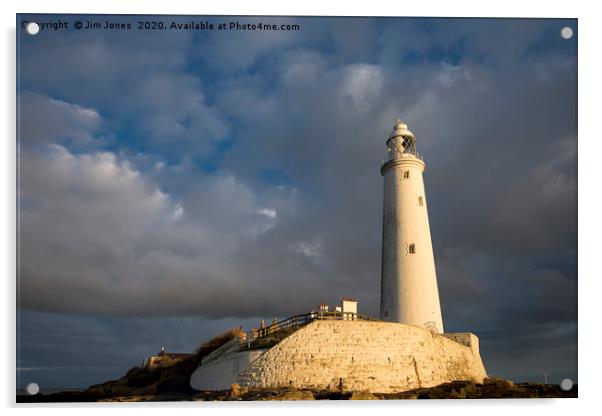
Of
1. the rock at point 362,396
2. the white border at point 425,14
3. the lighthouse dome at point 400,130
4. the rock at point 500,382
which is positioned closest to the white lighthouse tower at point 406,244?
the lighthouse dome at point 400,130

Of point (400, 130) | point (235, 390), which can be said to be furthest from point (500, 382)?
point (400, 130)

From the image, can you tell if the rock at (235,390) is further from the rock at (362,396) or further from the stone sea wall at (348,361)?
the rock at (362,396)

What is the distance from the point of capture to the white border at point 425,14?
13.6 metres

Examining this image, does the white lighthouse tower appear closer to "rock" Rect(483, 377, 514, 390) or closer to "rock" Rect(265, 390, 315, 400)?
"rock" Rect(483, 377, 514, 390)

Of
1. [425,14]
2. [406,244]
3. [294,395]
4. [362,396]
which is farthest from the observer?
[406,244]

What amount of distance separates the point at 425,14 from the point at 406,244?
35.7 feet

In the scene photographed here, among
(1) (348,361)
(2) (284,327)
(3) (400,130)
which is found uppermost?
(3) (400,130)

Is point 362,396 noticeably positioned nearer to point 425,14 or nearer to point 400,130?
point 425,14

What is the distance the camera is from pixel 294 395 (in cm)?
1561

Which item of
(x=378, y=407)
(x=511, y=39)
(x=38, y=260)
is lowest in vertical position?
(x=378, y=407)
